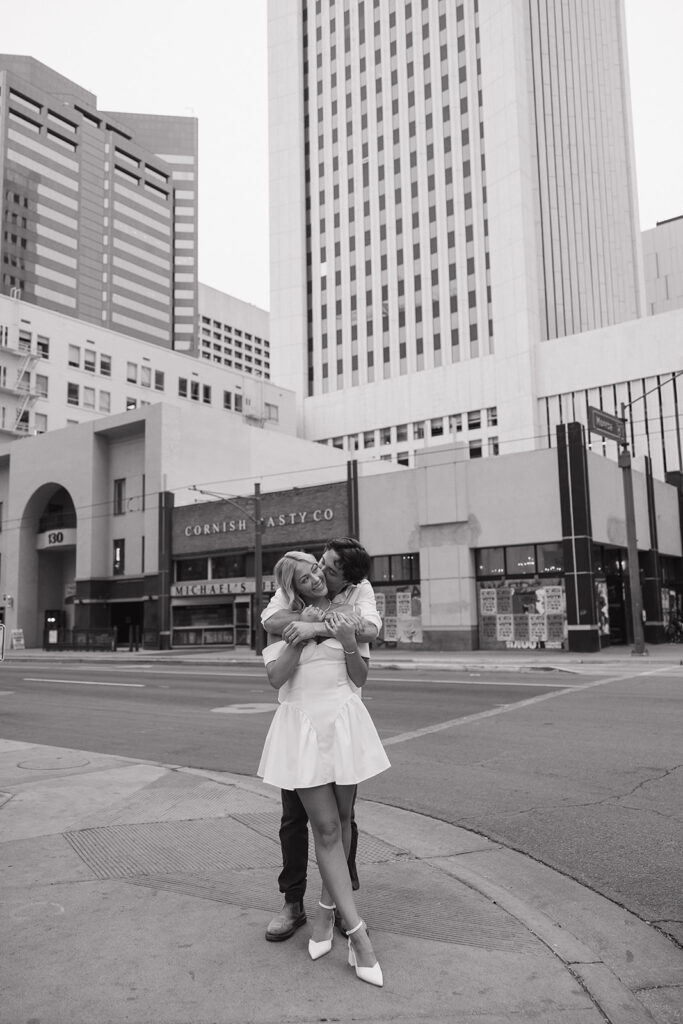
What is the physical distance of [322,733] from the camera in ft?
12.7

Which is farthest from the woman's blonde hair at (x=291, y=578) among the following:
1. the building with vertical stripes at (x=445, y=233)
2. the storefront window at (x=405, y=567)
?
the building with vertical stripes at (x=445, y=233)

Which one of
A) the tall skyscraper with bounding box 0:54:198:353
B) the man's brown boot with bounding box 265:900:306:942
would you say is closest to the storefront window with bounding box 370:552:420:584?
the man's brown boot with bounding box 265:900:306:942

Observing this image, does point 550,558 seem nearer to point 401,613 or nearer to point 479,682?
point 401,613

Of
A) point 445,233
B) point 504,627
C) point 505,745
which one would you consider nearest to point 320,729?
point 505,745

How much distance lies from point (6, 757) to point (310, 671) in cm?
685

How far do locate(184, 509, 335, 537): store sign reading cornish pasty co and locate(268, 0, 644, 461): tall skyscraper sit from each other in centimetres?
3650

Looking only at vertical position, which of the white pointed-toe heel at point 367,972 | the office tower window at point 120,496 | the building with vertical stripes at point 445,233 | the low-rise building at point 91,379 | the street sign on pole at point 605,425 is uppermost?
the building with vertical stripes at point 445,233

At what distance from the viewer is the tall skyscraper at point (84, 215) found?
98250 mm

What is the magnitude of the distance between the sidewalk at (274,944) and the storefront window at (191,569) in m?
32.3

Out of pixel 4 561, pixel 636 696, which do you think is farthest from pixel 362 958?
pixel 4 561

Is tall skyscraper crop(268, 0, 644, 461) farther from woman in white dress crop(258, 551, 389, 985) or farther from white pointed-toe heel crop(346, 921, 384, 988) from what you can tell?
white pointed-toe heel crop(346, 921, 384, 988)

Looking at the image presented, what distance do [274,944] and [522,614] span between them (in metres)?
26.5

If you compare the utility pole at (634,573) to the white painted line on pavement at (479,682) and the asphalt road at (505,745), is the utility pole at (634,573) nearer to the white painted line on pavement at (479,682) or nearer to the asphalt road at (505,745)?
the asphalt road at (505,745)

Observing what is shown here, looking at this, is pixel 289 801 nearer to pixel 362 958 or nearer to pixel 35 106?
pixel 362 958
